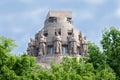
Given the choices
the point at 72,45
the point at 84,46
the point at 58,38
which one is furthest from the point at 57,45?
the point at 84,46

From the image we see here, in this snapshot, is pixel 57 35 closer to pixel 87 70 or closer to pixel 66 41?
pixel 66 41

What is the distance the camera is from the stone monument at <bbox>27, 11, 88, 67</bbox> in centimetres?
9431

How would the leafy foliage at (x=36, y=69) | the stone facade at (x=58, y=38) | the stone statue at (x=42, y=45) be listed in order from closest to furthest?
the leafy foliage at (x=36, y=69) < the stone statue at (x=42, y=45) < the stone facade at (x=58, y=38)

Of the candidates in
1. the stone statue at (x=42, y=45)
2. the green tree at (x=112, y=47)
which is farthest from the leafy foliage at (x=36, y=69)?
the stone statue at (x=42, y=45)

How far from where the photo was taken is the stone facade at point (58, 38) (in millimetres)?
94312

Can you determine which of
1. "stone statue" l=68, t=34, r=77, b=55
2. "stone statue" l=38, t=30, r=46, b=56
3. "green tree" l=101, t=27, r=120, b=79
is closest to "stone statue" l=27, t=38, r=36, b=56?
"stone statue" l=38, t=30, r=46, b=56

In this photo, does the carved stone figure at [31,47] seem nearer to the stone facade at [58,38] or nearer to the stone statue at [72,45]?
the stone facade at [58,38]

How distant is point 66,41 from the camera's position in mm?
95688

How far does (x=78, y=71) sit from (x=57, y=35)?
2384 inches

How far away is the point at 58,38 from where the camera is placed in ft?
310

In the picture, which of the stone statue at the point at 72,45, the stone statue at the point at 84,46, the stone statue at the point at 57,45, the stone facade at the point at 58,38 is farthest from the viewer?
the stone facade at the point at 58,38

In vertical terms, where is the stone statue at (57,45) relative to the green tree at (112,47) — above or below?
above

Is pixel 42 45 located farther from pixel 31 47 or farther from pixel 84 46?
pixel 84 46

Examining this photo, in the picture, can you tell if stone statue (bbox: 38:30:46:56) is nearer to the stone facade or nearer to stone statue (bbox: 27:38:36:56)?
the stone facade
